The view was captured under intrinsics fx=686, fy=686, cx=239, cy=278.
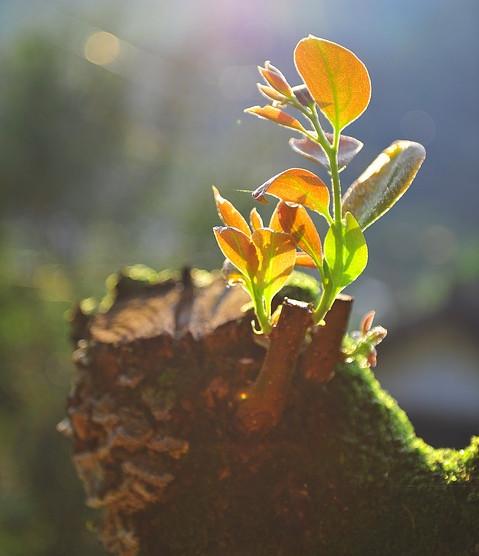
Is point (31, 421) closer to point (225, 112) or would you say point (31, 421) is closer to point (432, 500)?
point (225, 112)

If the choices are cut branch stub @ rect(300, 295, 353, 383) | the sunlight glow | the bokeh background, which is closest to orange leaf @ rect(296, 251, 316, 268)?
cut branch stub @ rect(300, 295, 353, 383)

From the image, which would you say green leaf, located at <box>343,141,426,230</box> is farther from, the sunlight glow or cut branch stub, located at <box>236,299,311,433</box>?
the sunlight glow

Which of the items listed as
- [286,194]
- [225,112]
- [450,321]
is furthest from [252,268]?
[225,112]

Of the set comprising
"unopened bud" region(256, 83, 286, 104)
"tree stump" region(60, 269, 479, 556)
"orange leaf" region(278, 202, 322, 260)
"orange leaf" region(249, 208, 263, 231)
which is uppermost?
"unopened bud" region(256, 83, 286, 104)

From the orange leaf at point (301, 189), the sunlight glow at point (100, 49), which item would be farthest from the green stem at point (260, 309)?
the sunlight glow at point (100, 49)

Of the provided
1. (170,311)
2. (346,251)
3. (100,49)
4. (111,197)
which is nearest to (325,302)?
(346,251)

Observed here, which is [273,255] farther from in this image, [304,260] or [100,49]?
[100,49]
